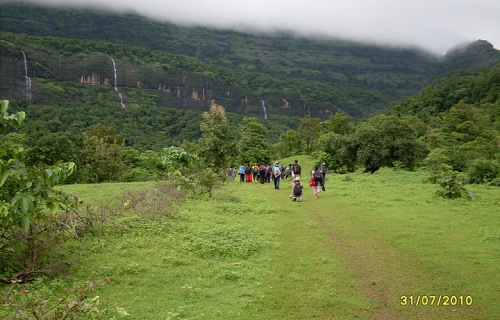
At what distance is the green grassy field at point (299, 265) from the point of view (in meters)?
5.96

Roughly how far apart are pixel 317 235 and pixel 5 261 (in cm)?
711

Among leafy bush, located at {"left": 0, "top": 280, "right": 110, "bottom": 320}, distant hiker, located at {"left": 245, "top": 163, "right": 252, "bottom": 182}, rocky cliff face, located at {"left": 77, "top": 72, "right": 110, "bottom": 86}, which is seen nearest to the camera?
leafy bush, located at {"left": 0, "top": 280, "right": 110, "bottom": 320}

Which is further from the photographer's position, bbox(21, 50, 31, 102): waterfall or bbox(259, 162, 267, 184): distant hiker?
bbox(21, 50, 31, 102): waterfall

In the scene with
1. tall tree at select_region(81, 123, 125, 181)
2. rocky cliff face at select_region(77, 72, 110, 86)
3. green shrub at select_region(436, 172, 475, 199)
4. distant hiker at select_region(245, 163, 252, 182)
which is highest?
rocky cliff face at select_region(77, 72, 110, 86)

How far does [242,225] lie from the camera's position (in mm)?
11578

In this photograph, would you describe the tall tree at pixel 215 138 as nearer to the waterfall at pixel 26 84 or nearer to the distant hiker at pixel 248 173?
the distant hiker at pixel 248 173

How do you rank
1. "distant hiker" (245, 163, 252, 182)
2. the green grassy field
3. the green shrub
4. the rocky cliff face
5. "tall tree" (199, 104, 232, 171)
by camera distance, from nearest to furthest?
the green grassy field < the green shrub < "distant hiker" (245, 163, 252, 182) < "tall tree" (199, 104, 232, 171) < the rocky cliff face

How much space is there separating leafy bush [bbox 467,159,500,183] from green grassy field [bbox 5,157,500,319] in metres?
14.7

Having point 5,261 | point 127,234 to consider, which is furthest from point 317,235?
point 5,261

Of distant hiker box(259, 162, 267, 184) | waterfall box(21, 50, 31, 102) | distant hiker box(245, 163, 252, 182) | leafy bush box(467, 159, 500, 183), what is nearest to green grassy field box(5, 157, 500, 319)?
distant hiker box(259, 162, 267, 184)

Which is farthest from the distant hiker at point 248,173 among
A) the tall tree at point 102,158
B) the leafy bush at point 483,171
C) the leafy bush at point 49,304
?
the leafy bush at point 49,304

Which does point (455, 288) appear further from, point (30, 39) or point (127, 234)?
point (30, 39)

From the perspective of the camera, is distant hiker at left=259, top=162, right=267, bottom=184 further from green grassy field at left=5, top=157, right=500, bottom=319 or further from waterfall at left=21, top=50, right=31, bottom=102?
waterfall at left=21, top=50, right=31, bottom=102

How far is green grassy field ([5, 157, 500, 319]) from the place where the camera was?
5961 mm
